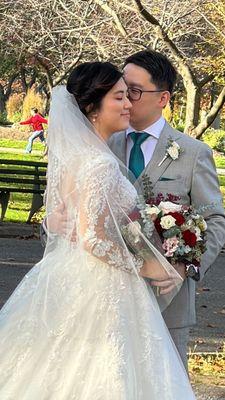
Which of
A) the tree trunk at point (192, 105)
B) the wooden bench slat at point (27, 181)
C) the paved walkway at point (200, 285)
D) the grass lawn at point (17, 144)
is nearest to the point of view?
the paved walkway at point (200, 285)

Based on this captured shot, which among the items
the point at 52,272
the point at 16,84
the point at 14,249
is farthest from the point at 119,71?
A: the point at 16,84

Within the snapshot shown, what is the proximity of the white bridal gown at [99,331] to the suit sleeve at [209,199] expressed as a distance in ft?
1.03

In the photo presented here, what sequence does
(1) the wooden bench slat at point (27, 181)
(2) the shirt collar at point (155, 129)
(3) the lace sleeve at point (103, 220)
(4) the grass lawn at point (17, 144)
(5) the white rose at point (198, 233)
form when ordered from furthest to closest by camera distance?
(4) the grass lawn at point (17, 144) < (1) the wooden bench slat at point (27, 181) < (2) the shirt collar at point (155, 129) < (5) the white rose at point (198, 233) < (3) the lace sleeve at point (103, 220)

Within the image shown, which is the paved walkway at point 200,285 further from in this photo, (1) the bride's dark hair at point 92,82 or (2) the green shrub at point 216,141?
(2) the green shrub at point 216,141

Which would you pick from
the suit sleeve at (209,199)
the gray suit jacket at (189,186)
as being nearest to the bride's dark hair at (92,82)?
the gray suit jacket at (189,186)

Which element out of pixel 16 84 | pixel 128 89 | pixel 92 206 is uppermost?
pixel 128 89

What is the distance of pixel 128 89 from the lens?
11.3 feet

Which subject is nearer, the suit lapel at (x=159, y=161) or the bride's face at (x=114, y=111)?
the bride's face at (x=114, y=111)

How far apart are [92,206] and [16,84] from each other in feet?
233

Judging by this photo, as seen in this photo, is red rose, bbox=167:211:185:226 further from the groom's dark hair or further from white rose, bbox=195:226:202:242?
the groom's dark hair

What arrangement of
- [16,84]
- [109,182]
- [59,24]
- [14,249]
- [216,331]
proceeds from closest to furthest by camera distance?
[109,182] < [216,331] < [14,249] < [59,24] < [16,84]

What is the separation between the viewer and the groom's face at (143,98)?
3.44 metres

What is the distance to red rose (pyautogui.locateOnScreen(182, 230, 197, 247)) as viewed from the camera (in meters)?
3.29

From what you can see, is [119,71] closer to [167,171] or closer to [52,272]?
[167,171]
